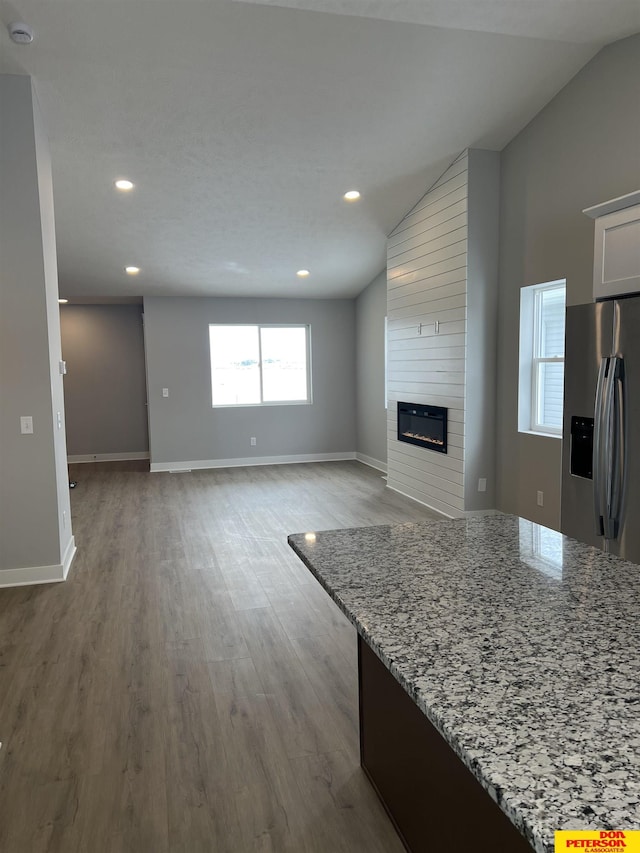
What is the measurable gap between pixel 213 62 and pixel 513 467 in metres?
3.75

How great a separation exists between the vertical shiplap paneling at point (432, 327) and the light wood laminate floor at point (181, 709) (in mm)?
1913

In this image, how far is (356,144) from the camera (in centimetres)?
467

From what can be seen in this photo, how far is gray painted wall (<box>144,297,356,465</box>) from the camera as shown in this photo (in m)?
8.33

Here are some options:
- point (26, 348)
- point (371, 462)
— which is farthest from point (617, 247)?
point (371, 462)

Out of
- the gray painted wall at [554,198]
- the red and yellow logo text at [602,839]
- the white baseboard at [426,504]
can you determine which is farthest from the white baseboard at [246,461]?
the red and yellow logo text at [602,839]

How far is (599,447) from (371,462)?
5679 millimetres

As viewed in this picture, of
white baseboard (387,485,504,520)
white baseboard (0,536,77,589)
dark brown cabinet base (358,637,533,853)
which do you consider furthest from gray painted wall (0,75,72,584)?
white baseboard (387,485,504,520)

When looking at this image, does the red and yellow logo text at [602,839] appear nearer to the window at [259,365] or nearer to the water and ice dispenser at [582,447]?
the water and ice dispenser at [582,447]

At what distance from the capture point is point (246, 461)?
8.77 meters

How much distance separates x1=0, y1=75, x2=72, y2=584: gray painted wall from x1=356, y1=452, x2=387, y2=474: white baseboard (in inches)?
190

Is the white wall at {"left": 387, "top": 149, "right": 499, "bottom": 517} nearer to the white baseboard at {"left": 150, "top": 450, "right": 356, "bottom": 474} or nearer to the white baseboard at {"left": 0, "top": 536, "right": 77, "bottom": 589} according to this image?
the white baseboard at {"left": 150, "top": 450, "right": 356, "bottom": 474}

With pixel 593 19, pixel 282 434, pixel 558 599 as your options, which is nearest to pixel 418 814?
pixel 558 599

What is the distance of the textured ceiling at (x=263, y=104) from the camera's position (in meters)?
3.36

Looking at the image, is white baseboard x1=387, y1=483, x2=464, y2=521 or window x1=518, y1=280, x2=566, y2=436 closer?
window x1=518, y1=280, x2=566, y2=436
